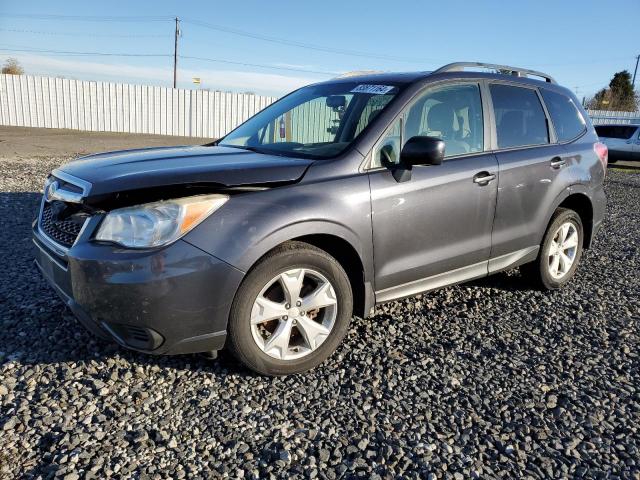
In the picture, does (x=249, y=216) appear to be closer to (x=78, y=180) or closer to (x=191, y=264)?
(x=191, y=264)

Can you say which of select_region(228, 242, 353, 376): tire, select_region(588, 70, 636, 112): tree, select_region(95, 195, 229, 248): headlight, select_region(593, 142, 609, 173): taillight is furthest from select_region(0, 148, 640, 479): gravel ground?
select_region(588, 70, 636, 112): tree

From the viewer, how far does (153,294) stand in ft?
8.27

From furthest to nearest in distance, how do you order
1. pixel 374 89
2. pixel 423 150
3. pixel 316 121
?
pixel 316 121, pixel 374 89, pixel 423 150

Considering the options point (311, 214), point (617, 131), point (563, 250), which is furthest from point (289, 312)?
point (617, 131)

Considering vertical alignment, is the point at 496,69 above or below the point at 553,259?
above

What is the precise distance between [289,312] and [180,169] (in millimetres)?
1010

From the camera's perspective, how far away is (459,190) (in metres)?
3.56

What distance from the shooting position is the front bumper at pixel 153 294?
98.7 inches

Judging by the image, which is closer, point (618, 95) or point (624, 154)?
point (624, 154)

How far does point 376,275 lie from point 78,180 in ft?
6.08

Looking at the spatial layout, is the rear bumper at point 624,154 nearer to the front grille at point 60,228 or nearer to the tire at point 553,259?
the tire at point 553,259

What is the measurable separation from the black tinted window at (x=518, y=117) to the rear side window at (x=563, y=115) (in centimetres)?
16

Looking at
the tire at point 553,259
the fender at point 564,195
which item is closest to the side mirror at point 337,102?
the fender at point 564,195

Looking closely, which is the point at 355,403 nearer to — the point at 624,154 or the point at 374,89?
the point at 374,89
